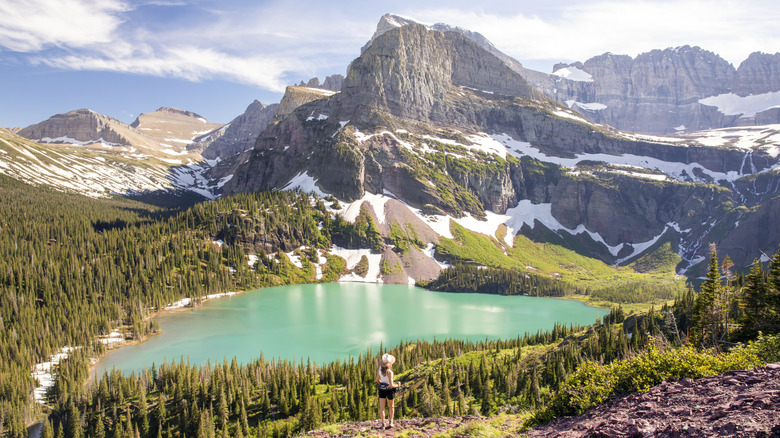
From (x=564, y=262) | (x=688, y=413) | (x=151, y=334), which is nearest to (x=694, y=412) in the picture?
(x=688, y=413)

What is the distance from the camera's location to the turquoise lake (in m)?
68.5

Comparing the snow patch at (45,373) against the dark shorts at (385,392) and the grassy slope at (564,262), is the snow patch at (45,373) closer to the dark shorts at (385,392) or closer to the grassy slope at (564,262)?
the dark shorts at (385,392)

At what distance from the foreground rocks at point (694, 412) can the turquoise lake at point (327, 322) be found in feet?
180

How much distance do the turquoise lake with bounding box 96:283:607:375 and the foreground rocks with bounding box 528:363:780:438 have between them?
54.9 metres

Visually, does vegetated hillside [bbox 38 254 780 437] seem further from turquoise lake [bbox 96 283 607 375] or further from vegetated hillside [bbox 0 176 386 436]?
vegetated hillside [bbox 0 176 386 436]

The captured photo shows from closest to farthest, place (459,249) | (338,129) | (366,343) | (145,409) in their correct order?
1. (145,409)
2. (366,343)
3. (459,249)
4. (338,129)

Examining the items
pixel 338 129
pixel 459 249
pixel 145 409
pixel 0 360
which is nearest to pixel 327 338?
pixel 145 409

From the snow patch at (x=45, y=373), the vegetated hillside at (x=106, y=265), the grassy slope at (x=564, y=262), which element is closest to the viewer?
the snow patch at (x=45, y=373)

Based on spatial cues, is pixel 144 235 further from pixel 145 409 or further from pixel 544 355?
pixel 544 355

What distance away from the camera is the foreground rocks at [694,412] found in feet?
31.3

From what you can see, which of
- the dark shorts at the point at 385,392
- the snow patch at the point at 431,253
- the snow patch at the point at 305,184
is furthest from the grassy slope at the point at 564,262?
the dark shorts at the point at 385,392

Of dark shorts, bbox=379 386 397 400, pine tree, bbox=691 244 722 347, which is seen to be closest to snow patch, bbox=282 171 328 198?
pine tree, bbox=691 244 722 347

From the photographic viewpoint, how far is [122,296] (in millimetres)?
90250

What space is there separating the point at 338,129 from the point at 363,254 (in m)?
67.2
